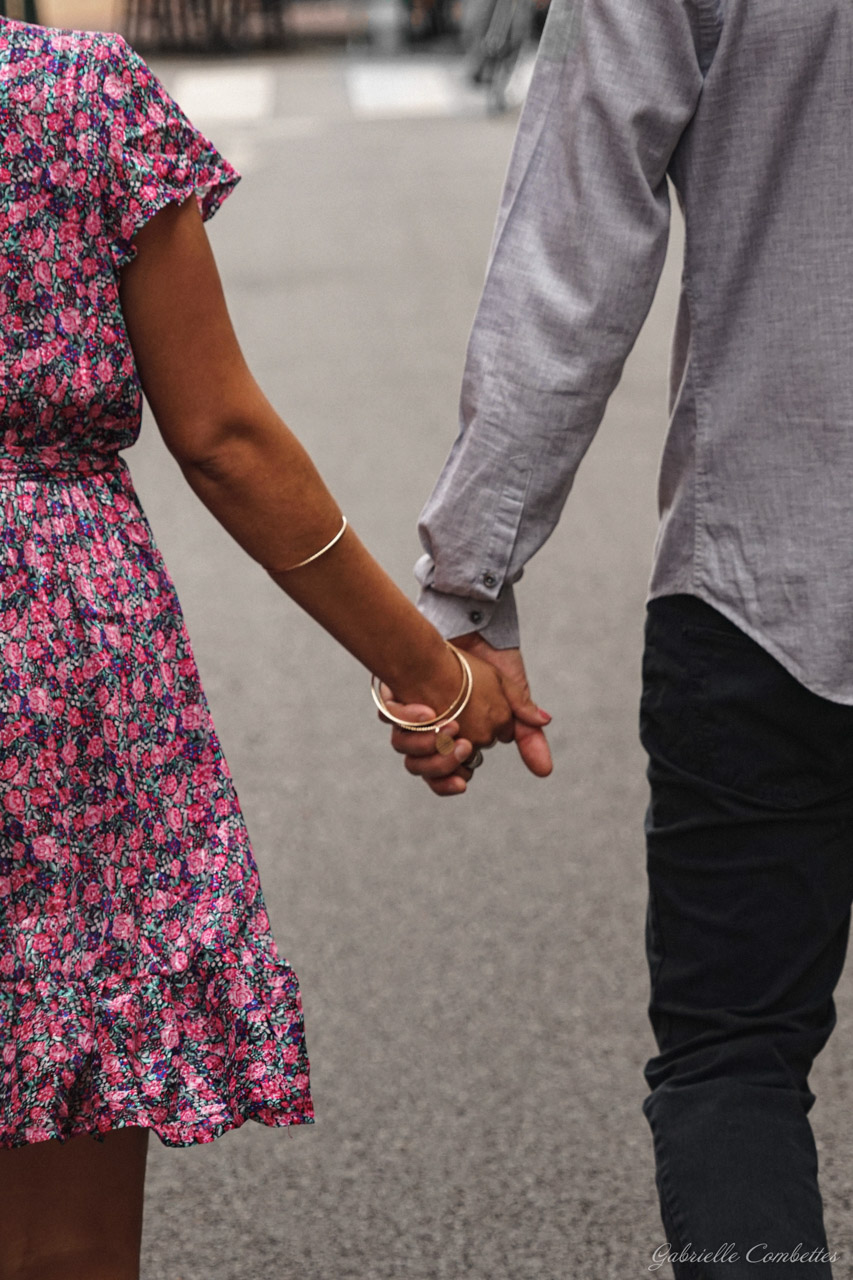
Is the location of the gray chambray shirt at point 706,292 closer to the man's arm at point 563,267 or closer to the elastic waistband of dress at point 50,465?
the man's arm at point 563,267

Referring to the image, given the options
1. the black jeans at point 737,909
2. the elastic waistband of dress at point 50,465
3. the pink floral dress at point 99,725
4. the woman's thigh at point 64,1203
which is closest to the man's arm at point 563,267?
the black jeans at point 737,909

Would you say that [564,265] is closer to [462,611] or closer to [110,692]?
[462,611]

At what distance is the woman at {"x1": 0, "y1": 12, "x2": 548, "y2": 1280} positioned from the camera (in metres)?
1.50

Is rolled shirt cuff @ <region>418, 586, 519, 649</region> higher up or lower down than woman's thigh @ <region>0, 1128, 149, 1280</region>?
higher up

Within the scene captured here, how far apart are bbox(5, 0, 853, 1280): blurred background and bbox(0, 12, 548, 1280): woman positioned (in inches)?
33.3

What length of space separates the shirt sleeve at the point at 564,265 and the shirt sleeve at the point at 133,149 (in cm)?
41

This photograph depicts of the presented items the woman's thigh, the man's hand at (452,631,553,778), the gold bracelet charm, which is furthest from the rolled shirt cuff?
the woman's thigh

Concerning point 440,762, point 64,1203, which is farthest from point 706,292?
point 64,1203

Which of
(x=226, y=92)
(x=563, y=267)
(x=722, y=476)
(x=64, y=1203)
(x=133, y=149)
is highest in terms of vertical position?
(x=133, y=149)

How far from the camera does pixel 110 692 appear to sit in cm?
157

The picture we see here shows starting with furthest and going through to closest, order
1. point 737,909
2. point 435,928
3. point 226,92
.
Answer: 1. point 226,92
2. point 435,928
3. point 737,909

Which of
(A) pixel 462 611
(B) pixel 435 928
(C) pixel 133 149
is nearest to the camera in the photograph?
(C) pixel 133 149

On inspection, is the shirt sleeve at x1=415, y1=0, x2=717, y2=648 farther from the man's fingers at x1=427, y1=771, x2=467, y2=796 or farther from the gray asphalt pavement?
the gray asphalt pavement

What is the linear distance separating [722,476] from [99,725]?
661 mm
